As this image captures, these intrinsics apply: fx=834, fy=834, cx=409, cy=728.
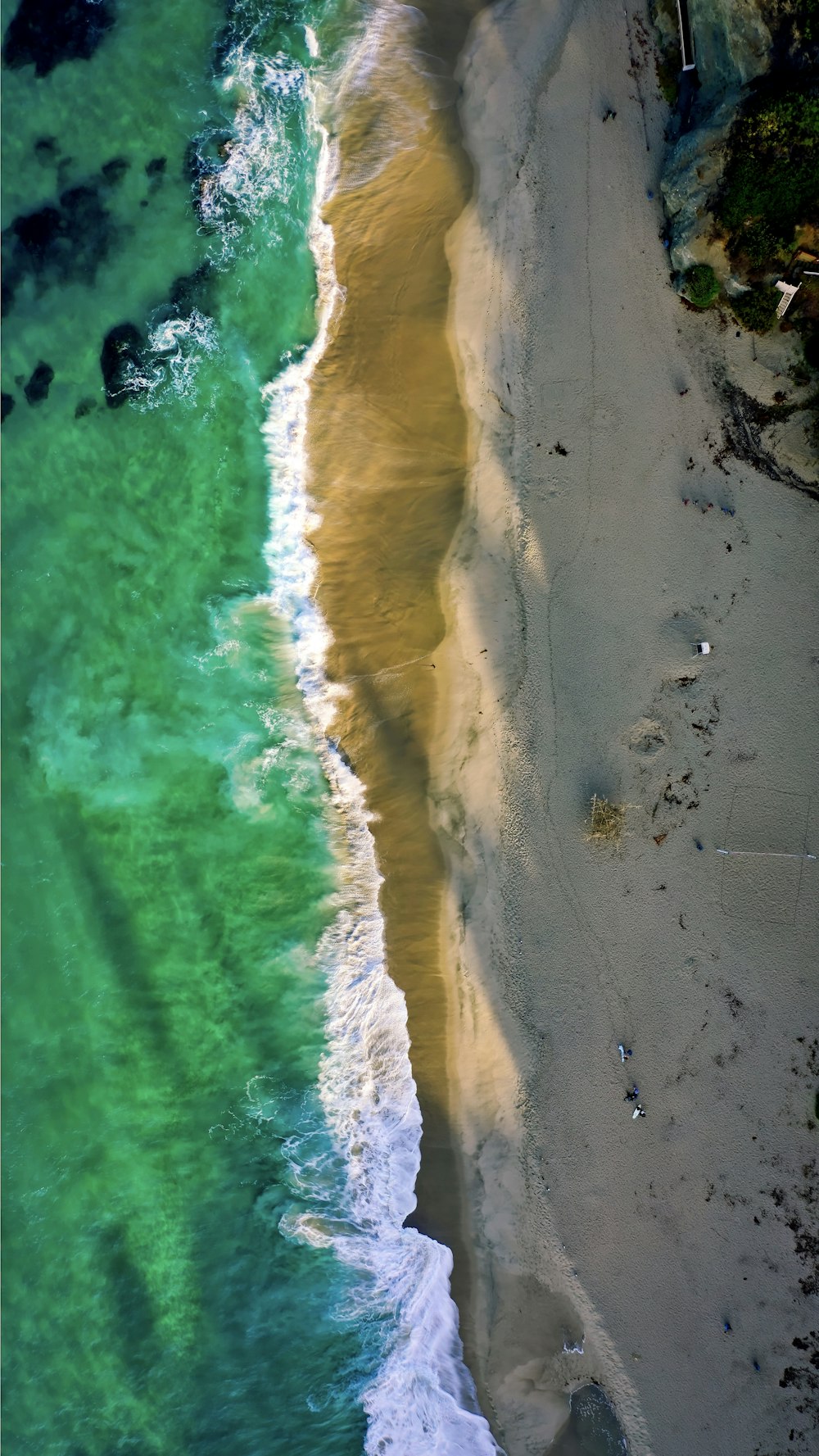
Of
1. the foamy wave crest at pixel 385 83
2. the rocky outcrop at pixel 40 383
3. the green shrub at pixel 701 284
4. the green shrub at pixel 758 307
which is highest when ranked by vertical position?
the foamy wave crest at pixel 385 83

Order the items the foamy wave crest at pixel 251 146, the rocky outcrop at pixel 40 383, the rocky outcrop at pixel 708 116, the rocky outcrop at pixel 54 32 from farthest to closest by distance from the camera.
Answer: the rocky outcrop at pixel 40 383, the rocky outcrop at pixel 54 32, the foamy wave crest at pixel 251 146, the rocky outcrop at pixel 708 116

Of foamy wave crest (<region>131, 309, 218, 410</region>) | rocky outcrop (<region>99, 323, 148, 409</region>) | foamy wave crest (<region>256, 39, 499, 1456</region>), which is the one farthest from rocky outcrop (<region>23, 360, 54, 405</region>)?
foamy wave crest (<region>256, 39, 499, 1456</region>)

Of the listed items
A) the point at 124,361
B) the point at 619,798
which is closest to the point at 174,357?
the point at 124,361

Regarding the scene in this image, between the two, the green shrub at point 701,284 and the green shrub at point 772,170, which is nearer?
the green shrub at point 772,170

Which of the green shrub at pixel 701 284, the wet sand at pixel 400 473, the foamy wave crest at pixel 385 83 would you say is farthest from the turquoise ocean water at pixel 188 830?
the green shrub at pixel 701 284

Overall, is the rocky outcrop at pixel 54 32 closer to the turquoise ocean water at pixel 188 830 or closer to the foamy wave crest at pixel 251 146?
the turquoise ocean water at pixel 188 830

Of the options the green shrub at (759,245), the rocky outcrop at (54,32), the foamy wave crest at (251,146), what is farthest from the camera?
the rocky outcrop at (54,32)

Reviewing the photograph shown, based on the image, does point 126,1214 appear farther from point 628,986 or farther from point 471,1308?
point 628,986
